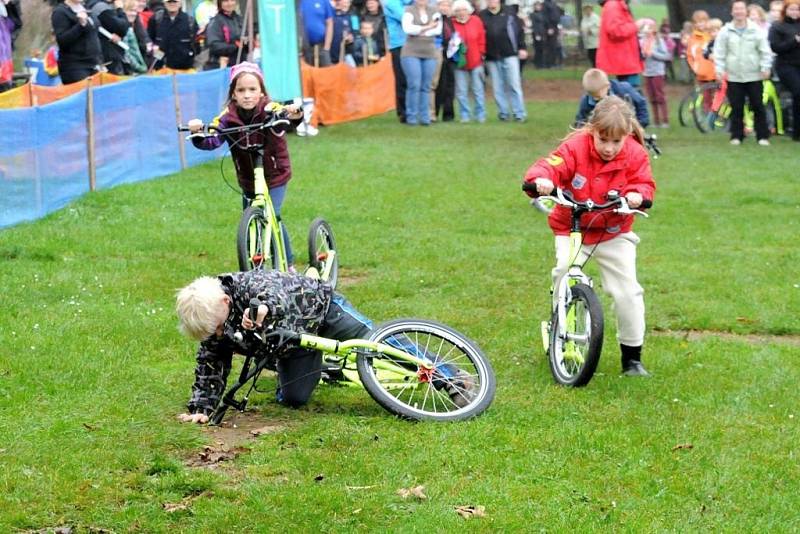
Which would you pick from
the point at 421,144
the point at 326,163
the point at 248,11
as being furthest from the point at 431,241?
the point at 248,11

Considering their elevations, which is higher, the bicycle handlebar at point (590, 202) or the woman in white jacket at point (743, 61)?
the bicycle handlebar at point (590, 202)

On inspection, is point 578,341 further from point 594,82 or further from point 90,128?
point 90,128

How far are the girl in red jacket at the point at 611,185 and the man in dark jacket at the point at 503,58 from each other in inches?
669

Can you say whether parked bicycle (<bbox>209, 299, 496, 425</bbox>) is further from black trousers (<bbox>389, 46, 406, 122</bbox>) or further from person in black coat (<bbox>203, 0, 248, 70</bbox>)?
black trousers (<bbox>389, 46, 406, 122</bbox>)

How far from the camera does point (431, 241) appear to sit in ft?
42.7

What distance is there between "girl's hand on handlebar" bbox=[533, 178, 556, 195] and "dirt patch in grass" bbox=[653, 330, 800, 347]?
2.26 m

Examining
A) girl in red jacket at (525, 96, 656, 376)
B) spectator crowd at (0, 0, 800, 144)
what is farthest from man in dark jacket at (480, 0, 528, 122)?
girl in red jacket at (525, 96, 656, 376)

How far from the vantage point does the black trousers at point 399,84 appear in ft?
80.7

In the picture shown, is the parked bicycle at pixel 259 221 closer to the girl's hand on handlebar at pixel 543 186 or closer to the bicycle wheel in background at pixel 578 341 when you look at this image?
the bicycle wheel in background at pixel 578 341

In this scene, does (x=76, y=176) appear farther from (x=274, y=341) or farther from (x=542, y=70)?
(x=542, y=70)

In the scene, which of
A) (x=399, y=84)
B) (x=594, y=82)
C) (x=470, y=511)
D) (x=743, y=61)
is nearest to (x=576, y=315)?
(x=470, y=511)

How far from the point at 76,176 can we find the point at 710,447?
9.55 meters

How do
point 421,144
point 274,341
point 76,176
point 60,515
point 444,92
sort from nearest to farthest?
point 60,515
point 274,341
point 76,176
point 421,144
point 444,92

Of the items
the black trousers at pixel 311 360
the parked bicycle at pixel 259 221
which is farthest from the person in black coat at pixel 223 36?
the black trousers at pixel 311 360
